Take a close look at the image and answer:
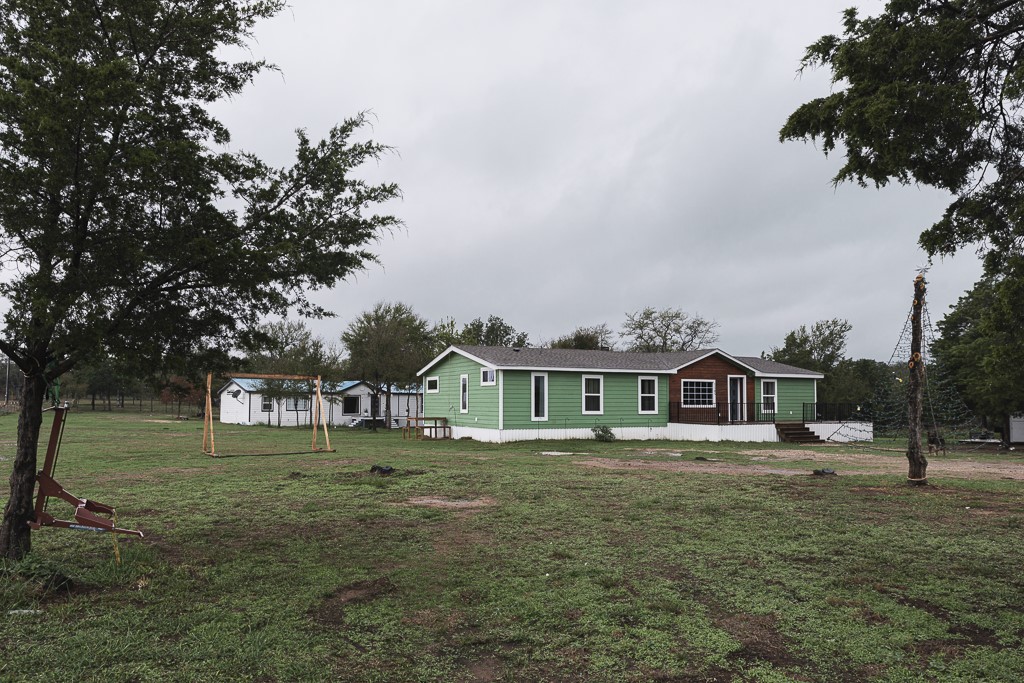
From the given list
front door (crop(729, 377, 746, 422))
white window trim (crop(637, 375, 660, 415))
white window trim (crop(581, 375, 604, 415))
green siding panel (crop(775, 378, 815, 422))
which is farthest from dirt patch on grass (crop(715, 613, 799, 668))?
green siding panel (crop(775, 378, 815, 422))

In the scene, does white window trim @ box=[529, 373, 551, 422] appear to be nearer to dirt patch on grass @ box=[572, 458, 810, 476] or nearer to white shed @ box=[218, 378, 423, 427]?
dirt patch on grass @ box=[572, 458, 810, 476]

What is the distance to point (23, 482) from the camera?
5.86m

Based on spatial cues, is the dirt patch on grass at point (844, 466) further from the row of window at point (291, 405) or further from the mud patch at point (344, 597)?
the row of window at point (291, 405)

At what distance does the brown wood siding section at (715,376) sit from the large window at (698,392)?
0.66 ft

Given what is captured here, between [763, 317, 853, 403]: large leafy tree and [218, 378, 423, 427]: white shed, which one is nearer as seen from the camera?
[218, 378, 423, 427]: white shed

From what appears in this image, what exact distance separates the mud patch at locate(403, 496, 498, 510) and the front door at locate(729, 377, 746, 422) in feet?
73.2

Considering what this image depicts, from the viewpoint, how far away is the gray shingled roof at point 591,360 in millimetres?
26270

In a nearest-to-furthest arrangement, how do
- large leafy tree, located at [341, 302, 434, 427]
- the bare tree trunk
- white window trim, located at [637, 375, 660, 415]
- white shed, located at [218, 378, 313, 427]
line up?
1. the bare tree trunk
2. white window trim, located at [637, 375, 660, 415]
3. large leafy tree, located at [341, 302, 434, 427]
4. white shed, located at [218, 378, 313, 427]

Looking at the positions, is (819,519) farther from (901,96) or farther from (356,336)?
(356,336)

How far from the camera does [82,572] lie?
5957 mm

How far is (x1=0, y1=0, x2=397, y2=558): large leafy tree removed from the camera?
516 cm

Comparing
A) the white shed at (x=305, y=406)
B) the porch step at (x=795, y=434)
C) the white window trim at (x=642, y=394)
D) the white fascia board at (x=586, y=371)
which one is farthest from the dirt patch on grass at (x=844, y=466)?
the white shed at (x=305, y=406)

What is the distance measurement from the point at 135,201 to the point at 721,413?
90.2 feet

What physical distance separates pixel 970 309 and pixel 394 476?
33253mm
